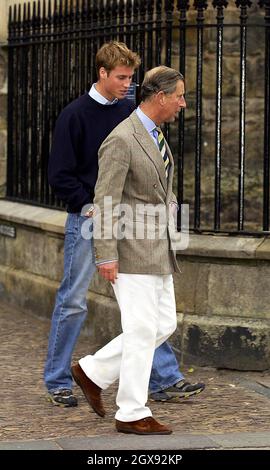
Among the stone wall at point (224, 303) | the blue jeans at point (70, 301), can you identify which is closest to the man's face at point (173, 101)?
the blue jeans at point (70, 301)

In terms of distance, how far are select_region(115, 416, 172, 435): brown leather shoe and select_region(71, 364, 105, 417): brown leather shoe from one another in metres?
0.39

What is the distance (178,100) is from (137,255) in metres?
0.80

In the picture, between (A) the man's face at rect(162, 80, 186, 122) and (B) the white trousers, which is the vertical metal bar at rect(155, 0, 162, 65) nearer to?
(A) the man's face at rect(162, 80, 186, 122)

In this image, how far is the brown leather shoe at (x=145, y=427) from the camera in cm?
597

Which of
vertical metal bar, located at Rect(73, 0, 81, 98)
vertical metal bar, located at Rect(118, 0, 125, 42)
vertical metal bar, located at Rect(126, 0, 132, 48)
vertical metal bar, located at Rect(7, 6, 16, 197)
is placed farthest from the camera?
vertical metal bar, located at Rect(7, 6, 16, 197)

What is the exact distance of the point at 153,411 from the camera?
22.0ft

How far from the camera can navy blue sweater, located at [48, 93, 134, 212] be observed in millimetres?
6668

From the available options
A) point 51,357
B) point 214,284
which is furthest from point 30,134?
point 51,357

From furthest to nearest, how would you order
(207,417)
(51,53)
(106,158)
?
(51,53)
(207,417)
(106,158)

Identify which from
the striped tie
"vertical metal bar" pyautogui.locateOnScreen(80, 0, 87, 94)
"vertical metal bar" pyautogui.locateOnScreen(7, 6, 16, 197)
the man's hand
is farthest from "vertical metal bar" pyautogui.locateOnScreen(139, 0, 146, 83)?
the man's hand

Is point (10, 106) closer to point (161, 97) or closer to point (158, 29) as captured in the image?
point (158, 29)

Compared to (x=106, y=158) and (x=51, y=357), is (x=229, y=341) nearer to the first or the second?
(x=51, y=357)

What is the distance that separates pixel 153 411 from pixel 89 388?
0.51 metres

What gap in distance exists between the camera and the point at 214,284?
7.85 m
